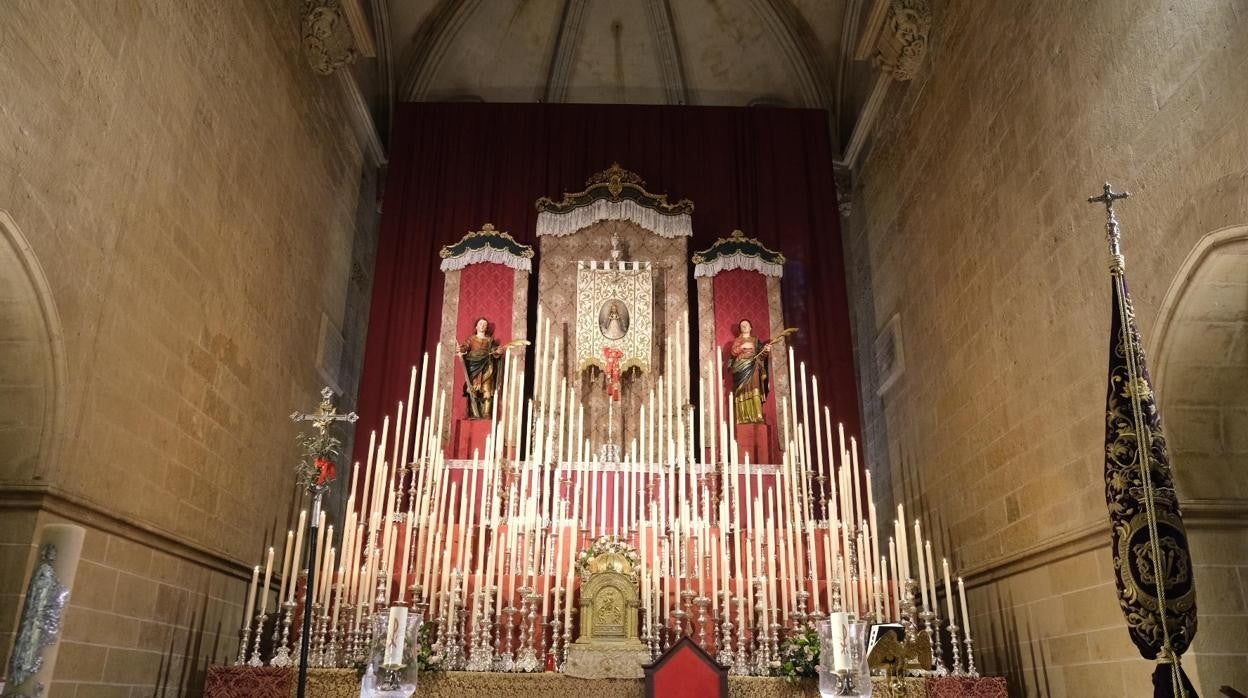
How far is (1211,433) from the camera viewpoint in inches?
195

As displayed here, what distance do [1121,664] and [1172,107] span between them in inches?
118

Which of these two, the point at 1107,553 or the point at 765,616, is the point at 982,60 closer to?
the point at 1107,553

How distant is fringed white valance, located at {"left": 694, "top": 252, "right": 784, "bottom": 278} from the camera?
9946mm

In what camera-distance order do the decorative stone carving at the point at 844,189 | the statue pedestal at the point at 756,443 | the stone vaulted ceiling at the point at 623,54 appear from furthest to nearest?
1. the stone vaulted ceiling at the point at 623,54
2. the decorative stone carving at the point at 844,189
3. the statue pedestal at the point at 756,443

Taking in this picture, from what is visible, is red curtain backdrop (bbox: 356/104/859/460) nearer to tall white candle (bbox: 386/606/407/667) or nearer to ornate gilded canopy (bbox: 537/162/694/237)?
ornate gilded canopy (bbox: 537/162/694/237)

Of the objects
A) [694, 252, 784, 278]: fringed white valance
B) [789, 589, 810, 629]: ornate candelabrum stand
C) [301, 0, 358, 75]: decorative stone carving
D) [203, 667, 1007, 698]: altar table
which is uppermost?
[301, 0, 358, 75]: decorative stone carving

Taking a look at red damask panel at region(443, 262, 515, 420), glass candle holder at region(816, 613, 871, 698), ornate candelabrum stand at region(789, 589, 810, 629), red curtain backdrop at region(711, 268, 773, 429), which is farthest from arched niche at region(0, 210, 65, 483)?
red curtain backdrop at region(711, 268, 773, 429)

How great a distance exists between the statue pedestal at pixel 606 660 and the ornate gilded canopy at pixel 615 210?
18.6ft

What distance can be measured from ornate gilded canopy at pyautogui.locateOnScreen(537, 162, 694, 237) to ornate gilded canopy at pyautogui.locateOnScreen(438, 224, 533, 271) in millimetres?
416

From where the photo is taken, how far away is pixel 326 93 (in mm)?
9164

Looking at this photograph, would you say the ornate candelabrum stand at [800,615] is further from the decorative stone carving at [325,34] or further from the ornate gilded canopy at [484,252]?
the decorative stone carving at [325,34]

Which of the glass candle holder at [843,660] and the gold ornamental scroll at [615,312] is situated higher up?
the gold ornamental scroll at [615,312]

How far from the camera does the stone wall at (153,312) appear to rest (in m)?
4.71

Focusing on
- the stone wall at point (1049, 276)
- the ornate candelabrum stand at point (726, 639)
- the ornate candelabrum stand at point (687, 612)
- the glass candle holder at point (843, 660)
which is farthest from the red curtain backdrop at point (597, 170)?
the glass candle holder at point (843, 660)
